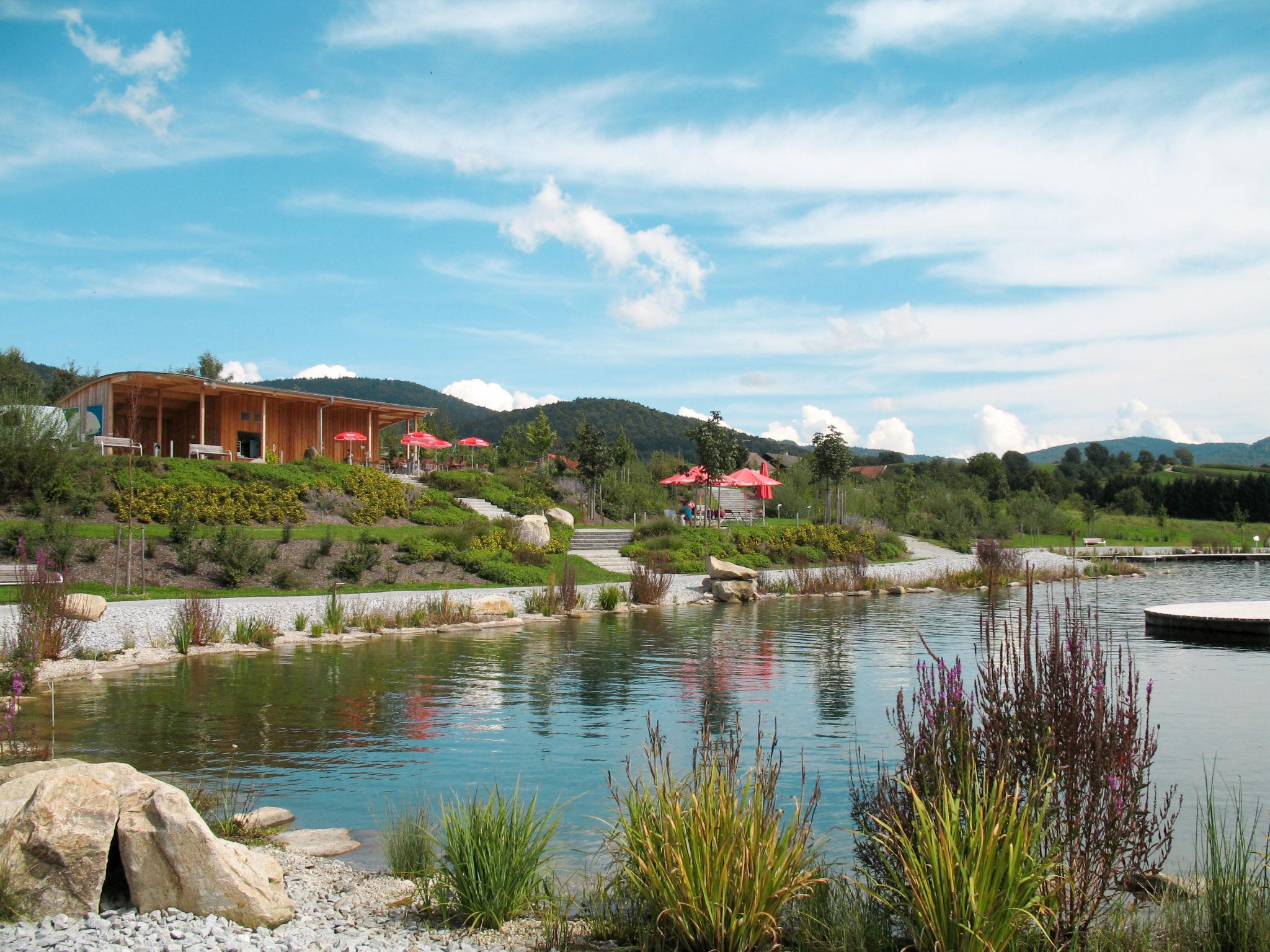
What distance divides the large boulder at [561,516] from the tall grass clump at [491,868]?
2649cm

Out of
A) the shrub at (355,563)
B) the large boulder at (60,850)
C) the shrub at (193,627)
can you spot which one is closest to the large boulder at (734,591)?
the shrub at (355,563)

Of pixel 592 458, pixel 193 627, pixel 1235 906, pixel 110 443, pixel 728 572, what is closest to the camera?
pixel 1235 906

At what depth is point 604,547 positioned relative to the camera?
29.2 metres

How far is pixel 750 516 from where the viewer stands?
125ft

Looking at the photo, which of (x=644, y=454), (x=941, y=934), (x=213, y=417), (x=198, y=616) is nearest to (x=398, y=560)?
(x=198, y=616)

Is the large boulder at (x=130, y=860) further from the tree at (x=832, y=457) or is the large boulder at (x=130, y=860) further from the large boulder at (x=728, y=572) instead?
the tree at (x=832, y=457)

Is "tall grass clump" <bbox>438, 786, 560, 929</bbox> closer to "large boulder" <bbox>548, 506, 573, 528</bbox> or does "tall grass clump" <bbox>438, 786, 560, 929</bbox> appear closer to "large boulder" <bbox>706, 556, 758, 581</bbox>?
"large boulder" <bbox>706, 556, 758, 581</bbox>

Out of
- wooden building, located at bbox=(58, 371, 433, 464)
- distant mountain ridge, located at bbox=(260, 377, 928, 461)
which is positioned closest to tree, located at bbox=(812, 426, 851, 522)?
wooden building, located at bbox=(58, 371, 433, 464)

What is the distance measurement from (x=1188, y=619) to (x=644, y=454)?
240 ft

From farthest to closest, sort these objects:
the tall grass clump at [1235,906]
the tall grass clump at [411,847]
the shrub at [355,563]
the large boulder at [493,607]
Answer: the shrub at [355,563] → the large boulder at [493,607] → the tall grass clump at [411,847] → the tall grass clump at [1235,906]

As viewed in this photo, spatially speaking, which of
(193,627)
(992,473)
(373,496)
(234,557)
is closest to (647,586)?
(234,557)

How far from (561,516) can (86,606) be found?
1888 centimetres

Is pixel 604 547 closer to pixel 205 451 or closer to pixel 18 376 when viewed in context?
pixel 205 451

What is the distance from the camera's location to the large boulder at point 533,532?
26906 millimetres
